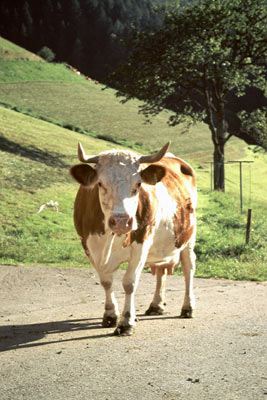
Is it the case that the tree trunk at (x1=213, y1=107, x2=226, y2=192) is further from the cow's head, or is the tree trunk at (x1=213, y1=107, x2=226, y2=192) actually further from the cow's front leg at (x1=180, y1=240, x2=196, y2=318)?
the cow's head

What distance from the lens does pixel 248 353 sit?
7207 mm

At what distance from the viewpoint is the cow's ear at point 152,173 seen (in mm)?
8078

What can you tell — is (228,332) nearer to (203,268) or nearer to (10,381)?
(10,381)

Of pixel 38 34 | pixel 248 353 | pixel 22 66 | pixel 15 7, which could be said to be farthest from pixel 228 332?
pixel 15 7

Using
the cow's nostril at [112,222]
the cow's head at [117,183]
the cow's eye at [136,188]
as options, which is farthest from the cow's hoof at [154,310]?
the cow's nostril at [112,222]

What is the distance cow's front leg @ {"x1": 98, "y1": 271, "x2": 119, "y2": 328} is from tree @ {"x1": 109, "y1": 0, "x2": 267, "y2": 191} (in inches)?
1052

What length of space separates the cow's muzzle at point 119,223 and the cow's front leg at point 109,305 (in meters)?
1.30

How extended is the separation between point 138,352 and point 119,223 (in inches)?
58.3

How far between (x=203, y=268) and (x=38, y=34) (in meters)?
163

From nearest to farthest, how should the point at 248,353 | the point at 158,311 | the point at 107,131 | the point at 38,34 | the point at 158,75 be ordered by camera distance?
the point at 248,353 < the point at 158,311 < the point at 158,75 < the point at 107,131 < the point at 38,34

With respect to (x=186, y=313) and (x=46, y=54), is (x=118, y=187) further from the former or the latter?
(x=46, y=54)

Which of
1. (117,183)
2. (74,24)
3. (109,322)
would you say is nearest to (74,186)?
(109,322)

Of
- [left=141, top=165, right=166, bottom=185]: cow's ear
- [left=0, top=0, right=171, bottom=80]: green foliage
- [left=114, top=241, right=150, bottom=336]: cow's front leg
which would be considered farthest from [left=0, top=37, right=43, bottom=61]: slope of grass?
[left=114, top=241, right=150, bottom=336]: cow's front leg

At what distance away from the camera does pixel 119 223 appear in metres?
7.29
